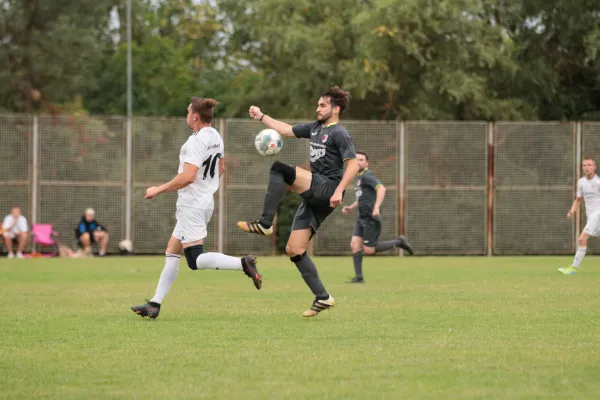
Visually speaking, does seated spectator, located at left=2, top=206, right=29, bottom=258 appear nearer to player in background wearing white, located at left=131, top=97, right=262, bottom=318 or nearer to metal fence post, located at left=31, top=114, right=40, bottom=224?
metal fence post, located at left=31, top=114, right=40, bottom=224

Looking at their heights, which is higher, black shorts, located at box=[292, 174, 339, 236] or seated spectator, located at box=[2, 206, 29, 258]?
black shorts, located at box=[292, 174, 339, 236]

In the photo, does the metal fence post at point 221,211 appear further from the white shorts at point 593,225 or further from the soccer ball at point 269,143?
the soccer ball at point 269,143

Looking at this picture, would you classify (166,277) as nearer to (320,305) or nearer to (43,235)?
(320,305)

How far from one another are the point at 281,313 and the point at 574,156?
1797 centimetres

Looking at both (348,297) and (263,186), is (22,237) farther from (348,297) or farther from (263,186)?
(348,297)

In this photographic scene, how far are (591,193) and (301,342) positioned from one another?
12.1 meters

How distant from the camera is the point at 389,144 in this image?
92.5 feet

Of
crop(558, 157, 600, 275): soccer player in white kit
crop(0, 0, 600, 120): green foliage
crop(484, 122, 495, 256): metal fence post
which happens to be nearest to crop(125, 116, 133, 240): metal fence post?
crop(0, 0, 600, 120): green foliage

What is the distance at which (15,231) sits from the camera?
26.8 m

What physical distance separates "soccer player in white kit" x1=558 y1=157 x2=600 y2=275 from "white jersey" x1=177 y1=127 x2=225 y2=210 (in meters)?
9.81

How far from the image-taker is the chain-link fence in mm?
27641

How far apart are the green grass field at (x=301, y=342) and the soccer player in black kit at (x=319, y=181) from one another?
1.87ft

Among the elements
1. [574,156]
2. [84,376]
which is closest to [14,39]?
[574,156]

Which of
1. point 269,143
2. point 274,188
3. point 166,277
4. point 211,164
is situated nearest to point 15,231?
point 269,143
